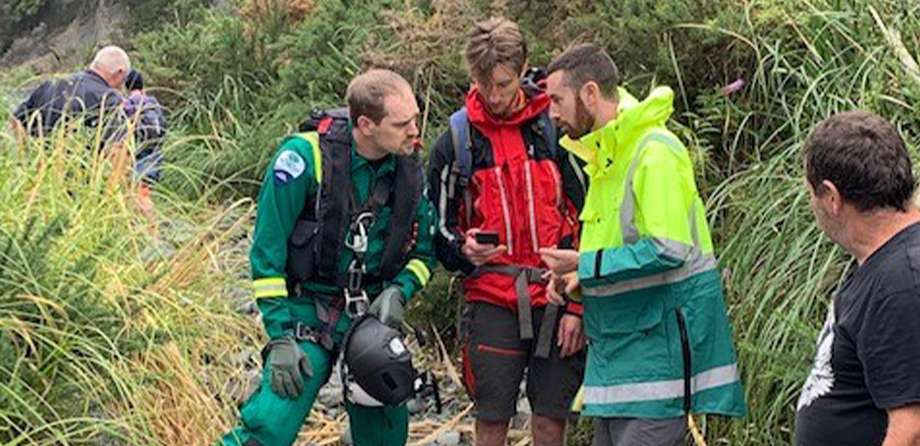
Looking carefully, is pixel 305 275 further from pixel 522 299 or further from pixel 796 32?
pixel 796 32

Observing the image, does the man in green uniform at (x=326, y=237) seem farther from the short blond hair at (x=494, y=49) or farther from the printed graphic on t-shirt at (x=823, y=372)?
the printed graphic on t-shirt at (x=823, y=372)

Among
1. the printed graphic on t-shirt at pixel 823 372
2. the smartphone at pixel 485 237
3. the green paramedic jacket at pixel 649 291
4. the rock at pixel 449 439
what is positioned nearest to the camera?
the printed graphic on t-shirt at pixel 823 372

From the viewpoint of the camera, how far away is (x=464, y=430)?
21.0 feet

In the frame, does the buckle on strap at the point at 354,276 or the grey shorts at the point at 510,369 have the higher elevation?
the buckle on strap at the point at 354,276

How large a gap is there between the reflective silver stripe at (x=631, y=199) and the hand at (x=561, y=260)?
0.34m

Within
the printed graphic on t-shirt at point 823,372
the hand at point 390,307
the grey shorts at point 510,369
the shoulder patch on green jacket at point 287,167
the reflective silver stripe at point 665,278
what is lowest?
the grey shorts at point 510,369

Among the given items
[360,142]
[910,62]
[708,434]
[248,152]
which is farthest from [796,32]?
[248,152]

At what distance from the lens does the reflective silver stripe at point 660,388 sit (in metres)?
4.12

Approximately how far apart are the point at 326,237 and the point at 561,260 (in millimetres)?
826

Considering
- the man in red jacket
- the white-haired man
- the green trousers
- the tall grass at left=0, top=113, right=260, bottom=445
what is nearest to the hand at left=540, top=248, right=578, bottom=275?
the man in red jacket

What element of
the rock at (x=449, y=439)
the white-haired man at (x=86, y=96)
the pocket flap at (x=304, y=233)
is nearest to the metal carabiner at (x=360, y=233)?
the pocket flap at (x=304, y=233)

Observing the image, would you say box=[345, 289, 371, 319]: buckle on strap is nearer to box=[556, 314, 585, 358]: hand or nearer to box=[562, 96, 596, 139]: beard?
box=[556, 314, 585, 358]: hand

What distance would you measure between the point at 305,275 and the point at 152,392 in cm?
89

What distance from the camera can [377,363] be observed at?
467 cm
